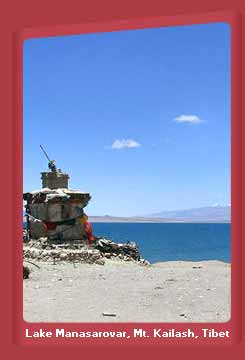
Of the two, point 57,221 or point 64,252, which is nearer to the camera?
point 64,252

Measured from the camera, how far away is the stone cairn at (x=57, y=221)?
23250 mm

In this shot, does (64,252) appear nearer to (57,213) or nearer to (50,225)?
(50,225)

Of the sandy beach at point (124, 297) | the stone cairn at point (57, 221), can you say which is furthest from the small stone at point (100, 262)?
the sandy beach at point (124, 297)

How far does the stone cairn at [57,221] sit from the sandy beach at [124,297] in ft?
15.1

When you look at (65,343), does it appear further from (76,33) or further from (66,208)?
(66,208)

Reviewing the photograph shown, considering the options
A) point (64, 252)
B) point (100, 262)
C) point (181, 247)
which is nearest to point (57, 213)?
point (64, 252)


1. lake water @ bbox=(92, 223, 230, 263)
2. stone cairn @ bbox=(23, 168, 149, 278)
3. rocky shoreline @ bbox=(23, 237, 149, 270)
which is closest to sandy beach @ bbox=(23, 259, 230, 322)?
rocky shoreline @ bbox=(23, 237, 149, 270)

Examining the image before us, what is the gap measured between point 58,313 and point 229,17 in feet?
21.1

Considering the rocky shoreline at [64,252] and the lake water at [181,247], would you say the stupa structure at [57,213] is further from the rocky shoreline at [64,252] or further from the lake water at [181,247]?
the lake water at [181,247]

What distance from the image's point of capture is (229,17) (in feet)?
28.7

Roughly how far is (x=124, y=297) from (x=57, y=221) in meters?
11.8

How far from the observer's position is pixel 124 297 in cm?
1260

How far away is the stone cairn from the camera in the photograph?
23.2 meters
